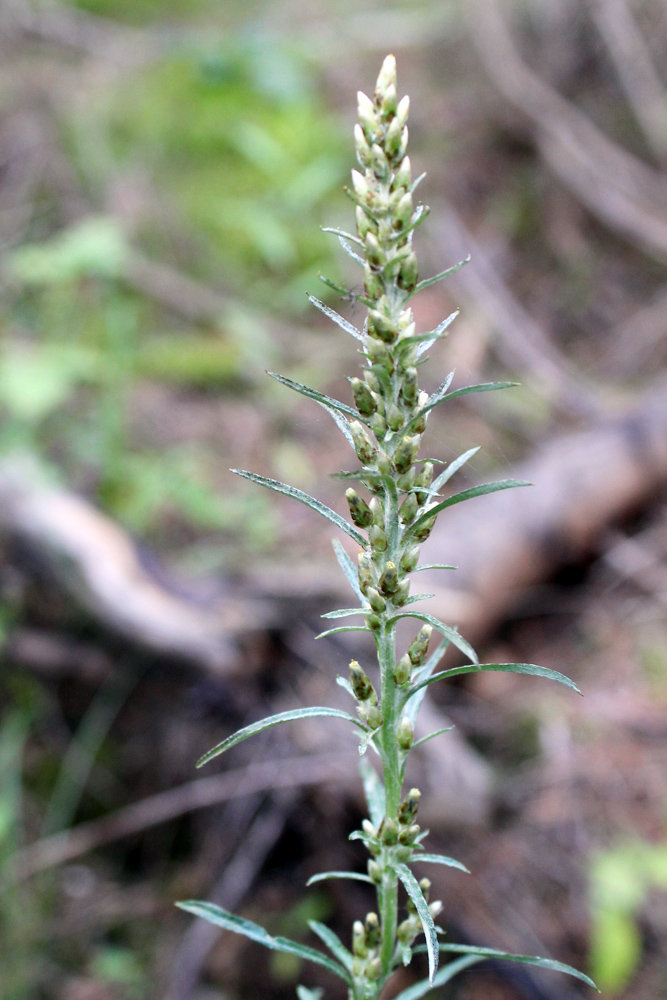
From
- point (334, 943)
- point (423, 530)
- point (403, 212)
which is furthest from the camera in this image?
point (334, 943)

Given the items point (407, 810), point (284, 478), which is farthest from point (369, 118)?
point (284, 478)

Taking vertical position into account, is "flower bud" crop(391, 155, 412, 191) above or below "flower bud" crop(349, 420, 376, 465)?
above

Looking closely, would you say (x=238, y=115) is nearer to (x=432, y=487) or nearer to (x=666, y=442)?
(x=666, y=442)

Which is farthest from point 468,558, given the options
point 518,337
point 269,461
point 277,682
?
point 518,337

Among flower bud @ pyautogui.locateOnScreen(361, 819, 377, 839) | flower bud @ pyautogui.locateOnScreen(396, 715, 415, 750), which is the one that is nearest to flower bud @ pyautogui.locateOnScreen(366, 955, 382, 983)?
flower bud @ pyautogui.locateOnScreen(361, 819, 377, 839)

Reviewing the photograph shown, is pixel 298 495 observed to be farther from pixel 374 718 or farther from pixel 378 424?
pixel 374 718

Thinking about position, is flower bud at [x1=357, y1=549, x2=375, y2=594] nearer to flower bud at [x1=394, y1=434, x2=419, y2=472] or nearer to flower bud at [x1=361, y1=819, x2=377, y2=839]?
flower bud at [x1=394, y1=434, x2=419, y2=472]

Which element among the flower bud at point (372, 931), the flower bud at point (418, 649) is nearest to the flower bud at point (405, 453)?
the flower bud at point (418, 649)

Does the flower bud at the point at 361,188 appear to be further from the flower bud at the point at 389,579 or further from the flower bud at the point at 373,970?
the flower bud at the point at 373,970
